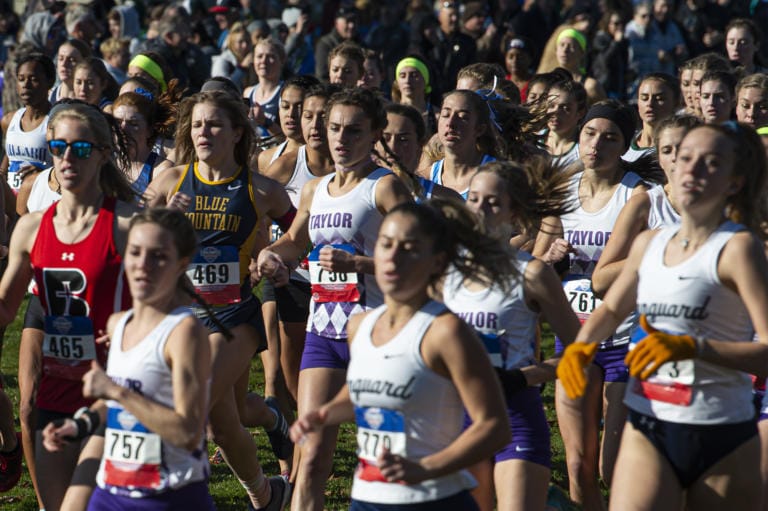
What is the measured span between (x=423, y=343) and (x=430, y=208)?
45cm

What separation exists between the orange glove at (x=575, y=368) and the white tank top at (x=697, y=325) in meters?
0.27

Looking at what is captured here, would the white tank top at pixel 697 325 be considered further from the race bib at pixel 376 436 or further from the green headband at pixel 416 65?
the green headband at pixel 416 65

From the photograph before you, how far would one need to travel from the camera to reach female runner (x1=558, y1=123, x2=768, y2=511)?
14.5 feet

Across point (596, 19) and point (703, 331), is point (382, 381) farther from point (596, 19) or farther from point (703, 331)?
→ point (596, 19)

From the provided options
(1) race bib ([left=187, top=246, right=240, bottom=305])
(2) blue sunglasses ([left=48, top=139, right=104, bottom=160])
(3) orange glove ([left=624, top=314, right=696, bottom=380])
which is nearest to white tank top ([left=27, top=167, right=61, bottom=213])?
(1) race bib ([left=187, top=246, right=240, bottom=305])

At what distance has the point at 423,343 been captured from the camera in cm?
411

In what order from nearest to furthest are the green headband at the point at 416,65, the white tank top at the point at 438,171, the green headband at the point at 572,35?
the white tank top at the point at 438,171 → the green headband at the point at 416,65 → the green headband at the point at 572,35

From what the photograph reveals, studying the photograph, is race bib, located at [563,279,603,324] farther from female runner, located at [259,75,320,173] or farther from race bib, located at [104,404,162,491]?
race bib, located at [104,404,162,491]

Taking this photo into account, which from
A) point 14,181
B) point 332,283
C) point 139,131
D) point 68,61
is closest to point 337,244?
point 332,283

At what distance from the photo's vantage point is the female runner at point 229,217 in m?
6.40

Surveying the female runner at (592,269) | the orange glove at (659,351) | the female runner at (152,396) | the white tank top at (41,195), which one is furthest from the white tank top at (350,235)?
the orange glove at (659,351)

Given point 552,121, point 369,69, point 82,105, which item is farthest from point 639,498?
point 369,69

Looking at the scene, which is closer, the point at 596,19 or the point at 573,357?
the point at 573,357

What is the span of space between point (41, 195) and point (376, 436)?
11.9 feet
